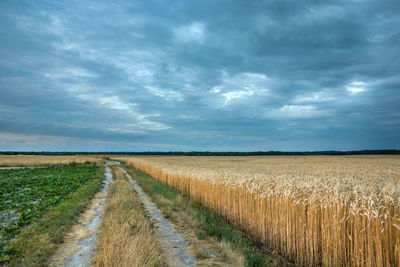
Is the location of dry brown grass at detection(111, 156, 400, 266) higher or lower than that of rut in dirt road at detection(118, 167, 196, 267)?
higher

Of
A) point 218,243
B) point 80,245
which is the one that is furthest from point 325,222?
point 80,245

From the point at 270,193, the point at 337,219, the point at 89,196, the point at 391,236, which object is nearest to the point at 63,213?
Result: the point at 89,196

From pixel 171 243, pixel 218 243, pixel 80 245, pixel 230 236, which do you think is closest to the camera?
pixel 80 245

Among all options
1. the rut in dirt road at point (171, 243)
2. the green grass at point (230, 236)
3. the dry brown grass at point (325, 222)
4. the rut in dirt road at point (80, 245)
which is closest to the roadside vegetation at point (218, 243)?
the green grass at point (230, 236)

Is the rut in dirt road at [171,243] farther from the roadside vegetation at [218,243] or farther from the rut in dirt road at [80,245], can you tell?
the rut in dirt road at [80,245]

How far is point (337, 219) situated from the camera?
4.86 m

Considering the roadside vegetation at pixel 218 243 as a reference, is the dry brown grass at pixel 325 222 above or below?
above

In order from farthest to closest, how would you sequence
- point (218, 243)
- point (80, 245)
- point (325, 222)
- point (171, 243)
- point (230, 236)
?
point (230, 236), point (171, 243), point (218, 243), point (80, 245), point (325, 222)

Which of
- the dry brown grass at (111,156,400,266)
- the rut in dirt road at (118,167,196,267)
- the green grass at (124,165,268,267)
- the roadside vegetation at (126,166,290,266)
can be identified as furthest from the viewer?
the rut in dirt road at (118,167,196,267)

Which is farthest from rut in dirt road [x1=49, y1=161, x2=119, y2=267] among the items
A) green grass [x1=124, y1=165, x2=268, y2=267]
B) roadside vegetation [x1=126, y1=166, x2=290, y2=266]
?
green grass [x1=124, y1=165, x2=268, y2=267]

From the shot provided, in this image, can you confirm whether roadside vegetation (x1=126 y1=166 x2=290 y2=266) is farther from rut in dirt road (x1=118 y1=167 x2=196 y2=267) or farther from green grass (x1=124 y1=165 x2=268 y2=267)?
rut in dirt road (x1=118 y1=167 x2=196 y2=267)

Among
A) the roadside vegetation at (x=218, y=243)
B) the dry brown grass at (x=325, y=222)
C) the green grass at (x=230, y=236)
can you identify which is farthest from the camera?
the roadside vegetation at (x=218, y=243)

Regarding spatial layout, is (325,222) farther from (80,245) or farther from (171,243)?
(80,245)

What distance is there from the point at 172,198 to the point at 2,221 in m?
8.65
